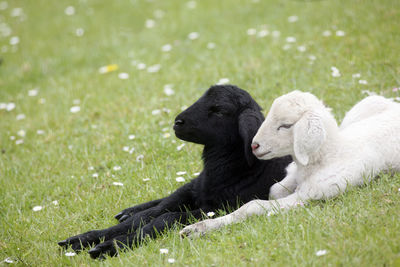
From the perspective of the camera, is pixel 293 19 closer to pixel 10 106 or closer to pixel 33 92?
pixel 33 92

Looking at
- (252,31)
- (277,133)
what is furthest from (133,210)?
(252,31)

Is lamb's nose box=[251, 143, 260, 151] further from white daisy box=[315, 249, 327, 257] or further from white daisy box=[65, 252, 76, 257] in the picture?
white daisy box=[65, 252, 76, 257]

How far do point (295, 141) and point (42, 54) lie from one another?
756 cm

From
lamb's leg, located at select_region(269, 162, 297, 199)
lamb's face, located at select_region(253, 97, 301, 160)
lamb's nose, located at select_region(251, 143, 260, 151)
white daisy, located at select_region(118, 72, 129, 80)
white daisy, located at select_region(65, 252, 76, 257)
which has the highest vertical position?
lamb's face, located at select_region(253, 97, 301, 160)

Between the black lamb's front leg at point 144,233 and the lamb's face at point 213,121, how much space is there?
0.67m

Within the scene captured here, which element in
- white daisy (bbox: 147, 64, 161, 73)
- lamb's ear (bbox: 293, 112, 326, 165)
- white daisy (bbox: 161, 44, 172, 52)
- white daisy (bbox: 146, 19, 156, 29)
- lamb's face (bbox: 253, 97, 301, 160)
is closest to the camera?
lamb's ear (bbox: 293, 112, 326, 165)

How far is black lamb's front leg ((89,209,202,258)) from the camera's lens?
3.81 metres

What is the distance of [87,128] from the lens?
21.9 ft

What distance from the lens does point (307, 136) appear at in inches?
139

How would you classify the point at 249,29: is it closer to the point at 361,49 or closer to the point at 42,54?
the point at 361,49

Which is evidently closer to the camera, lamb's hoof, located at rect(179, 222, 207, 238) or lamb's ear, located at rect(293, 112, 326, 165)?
lamb's ear, located at rect(293, 112, 326, 165)

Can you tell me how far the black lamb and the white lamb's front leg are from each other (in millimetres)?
270

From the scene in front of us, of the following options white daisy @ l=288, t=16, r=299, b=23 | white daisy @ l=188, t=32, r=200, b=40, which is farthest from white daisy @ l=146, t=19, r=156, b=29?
white daisy @ l=288, t=16, r=299, b=23

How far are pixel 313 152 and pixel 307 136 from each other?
0.52 ft
